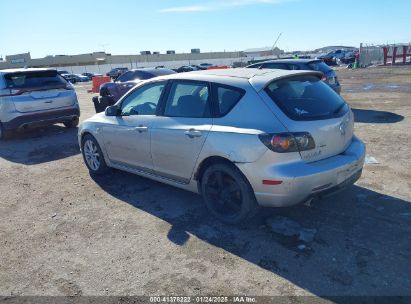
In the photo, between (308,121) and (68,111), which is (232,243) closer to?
(308,121)

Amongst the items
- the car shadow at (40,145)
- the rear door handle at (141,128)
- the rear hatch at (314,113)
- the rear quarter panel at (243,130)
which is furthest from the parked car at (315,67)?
the rear quarter panel at (243,130)

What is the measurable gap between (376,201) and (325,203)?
63 cm

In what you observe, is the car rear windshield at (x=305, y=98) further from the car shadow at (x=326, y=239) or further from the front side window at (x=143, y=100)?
the front side window at (x=143, y=100)

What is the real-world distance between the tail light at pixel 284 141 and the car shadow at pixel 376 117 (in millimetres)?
6474

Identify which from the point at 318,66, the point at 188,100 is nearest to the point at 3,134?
the point at 188,100

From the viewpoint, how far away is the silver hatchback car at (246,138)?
3699mm

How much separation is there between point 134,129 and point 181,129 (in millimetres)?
981

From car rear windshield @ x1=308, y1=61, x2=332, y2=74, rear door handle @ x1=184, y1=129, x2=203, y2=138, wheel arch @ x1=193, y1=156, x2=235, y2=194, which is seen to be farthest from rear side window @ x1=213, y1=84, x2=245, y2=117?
car rear windshield @ x1=308, y1=61, x2=332, y2=74

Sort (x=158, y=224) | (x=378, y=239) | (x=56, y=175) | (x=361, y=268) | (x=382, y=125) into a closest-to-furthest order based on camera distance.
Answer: (x=361, y=268) → (x=378, y=239) → (x=158, y=224) → (x=56, y=175) → (x=382, y=125)

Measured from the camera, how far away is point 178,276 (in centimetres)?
338

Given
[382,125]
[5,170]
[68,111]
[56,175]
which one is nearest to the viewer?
[56,175]

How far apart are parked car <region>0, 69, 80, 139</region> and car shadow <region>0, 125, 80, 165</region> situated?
0.44 m

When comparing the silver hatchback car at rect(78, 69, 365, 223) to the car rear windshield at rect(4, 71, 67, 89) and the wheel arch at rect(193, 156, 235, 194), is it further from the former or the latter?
the car rear windshield at rect(4, 71, 67, 89)

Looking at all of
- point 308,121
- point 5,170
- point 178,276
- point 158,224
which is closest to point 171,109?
point 158,224
